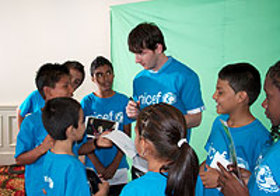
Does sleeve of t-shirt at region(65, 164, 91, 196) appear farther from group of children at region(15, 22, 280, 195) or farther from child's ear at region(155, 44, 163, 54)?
child's ear at region(155, 44, 163, 54)

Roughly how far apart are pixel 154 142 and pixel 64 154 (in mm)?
564

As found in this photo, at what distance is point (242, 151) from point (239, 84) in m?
0.39

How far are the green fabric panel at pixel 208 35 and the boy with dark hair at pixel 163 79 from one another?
1524mm

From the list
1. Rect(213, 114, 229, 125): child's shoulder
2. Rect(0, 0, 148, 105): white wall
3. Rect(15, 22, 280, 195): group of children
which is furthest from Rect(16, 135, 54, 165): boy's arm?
Rect(0, 0, 148, 105): white wall

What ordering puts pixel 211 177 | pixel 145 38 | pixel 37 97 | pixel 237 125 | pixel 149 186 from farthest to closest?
pixel 37 97 → pixel 145 38 → pixel 237 125 → pixel 211 177 → pixel 149 186

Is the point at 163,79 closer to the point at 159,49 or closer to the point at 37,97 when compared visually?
the point at 159,49

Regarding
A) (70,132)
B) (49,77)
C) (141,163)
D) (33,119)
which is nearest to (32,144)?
(33,119)

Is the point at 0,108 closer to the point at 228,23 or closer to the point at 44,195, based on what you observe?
the point at 44,195

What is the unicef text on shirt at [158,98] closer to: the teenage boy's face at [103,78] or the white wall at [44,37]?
the teenage boy's face at [103,78]

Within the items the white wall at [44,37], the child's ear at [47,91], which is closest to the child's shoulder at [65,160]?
the child's ear at [47,91]

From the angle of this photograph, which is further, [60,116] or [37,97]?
[37,97]

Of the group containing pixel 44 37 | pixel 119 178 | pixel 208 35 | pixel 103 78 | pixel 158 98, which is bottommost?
pixel 119 178

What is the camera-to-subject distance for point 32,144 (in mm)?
1617

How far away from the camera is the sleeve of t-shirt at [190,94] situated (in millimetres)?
1709
